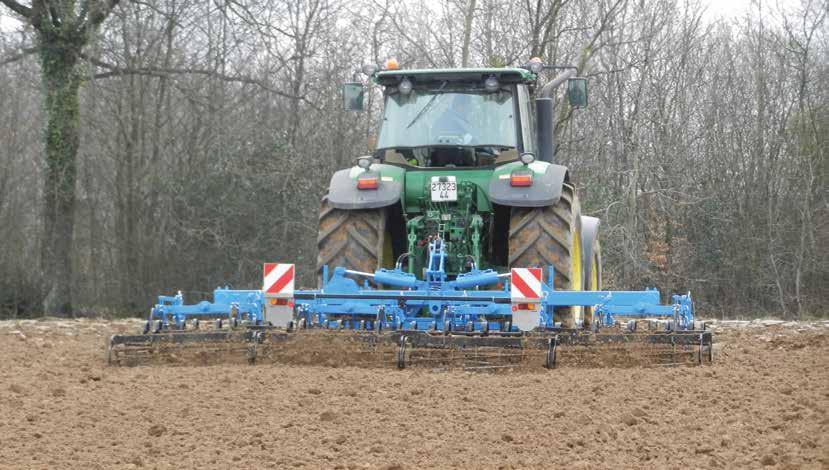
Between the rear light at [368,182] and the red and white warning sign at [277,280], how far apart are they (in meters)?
1.10

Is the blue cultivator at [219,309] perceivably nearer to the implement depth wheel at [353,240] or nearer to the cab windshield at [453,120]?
the implement depth wheel at [353,240]

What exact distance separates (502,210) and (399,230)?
0.87 m

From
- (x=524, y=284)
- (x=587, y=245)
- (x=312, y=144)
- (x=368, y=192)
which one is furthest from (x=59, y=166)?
(x=524, y=284)

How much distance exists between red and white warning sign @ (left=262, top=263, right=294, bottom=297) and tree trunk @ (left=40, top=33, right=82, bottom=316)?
33.0 feet

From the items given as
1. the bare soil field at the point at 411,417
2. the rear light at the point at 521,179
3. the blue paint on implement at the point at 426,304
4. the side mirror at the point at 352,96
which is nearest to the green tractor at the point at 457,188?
the rear light at the point at 521,179

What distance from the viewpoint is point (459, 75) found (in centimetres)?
869

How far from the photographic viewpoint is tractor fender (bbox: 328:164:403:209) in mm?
8148

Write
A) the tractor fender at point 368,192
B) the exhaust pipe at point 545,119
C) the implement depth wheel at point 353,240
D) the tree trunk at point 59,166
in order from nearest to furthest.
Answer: the tractor fender at point 368,192, the implement depth wheel at point 353,240, the exhaust pipe at point 545,119, the tree trunk at point 59,166

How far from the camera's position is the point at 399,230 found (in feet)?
29.2

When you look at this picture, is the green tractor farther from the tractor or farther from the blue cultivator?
the blue cultivator

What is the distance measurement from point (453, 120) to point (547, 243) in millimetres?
1349

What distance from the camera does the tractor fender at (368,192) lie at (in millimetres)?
8148

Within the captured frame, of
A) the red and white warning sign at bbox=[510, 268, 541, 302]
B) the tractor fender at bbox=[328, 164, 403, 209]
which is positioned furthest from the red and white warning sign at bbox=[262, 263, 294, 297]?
the red and white warning sign at bbox=[510, 268, 541, 302]

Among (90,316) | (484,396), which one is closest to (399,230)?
(484,396)
